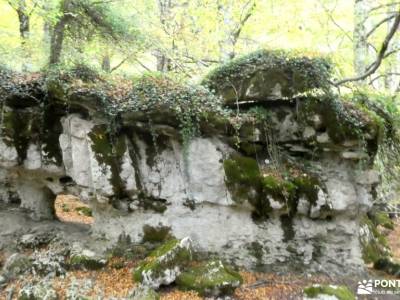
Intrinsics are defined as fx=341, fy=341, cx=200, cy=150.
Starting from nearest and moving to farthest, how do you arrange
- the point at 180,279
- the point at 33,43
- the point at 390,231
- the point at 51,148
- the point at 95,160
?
1. the point at 180,279
2. the point at 95,160
3. the point at 51,148
4. the point at 33,43
5. the point at 390,231

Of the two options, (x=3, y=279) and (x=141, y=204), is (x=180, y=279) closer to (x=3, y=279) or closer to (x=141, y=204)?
(x=141, y=204)

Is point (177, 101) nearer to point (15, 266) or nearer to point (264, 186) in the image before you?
point (264, 186)

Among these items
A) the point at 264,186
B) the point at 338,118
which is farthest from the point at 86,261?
the point at 338,118

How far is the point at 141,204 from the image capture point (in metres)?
7.62

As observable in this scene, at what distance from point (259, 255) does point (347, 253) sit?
1.95 metres

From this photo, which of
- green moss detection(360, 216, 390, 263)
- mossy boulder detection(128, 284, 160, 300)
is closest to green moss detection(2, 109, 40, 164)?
mossy boulder detection(128, 284, 160, 300)

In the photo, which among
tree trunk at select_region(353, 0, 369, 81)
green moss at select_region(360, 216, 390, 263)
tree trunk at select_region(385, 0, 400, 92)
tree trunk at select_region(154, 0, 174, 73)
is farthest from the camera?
tree trunk at select_region(154, 0, 174, 73)

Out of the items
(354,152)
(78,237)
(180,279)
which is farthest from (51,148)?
(354,152)

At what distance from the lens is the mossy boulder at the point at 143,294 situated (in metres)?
5.89

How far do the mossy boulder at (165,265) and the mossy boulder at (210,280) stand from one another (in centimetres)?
19

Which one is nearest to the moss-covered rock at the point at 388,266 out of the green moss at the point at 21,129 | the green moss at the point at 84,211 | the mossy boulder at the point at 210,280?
the mossy boulder at the point at 210,280

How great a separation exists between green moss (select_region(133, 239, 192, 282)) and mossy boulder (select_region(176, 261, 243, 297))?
0.90 feet

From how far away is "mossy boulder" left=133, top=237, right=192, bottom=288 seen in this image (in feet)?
20.6

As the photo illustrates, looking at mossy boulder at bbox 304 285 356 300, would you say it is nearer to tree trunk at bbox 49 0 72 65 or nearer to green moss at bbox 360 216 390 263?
green moss at bbox 360 216 390 263
